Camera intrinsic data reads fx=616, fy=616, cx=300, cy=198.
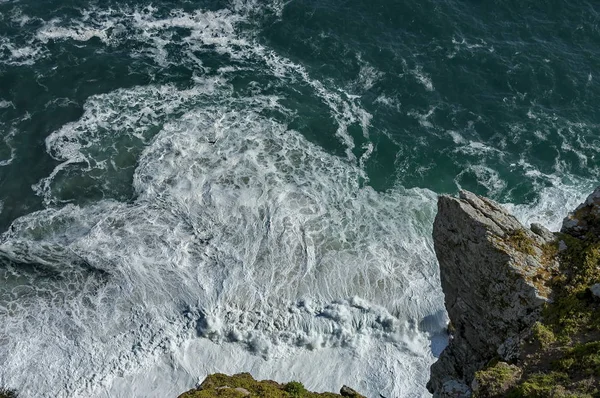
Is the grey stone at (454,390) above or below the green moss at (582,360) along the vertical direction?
below

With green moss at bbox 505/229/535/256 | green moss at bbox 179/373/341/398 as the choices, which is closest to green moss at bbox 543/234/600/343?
green moss at bbox 505/229/535/256

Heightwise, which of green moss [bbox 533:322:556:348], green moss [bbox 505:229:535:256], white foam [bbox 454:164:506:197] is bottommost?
white foam [bbox 454:164:506:197]

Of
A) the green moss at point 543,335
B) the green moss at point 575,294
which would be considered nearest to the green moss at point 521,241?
the green moss at point 575,294

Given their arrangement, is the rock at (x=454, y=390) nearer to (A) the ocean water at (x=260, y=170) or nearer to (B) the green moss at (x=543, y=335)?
(B) the green moss at (x=543, y=335)

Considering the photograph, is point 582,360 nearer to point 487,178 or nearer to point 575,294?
point 575,294

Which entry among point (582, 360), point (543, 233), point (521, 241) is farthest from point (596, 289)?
point (543, 233)

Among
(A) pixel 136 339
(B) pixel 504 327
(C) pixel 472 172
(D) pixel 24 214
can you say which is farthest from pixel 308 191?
(B) pixel 504 327

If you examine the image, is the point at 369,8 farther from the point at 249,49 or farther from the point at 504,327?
the point at 504,327

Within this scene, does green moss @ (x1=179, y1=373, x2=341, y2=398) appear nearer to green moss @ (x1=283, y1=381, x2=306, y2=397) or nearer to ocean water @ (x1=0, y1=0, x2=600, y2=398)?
green moss @ (x1=283, y1=381, x2=306, y2=397)
